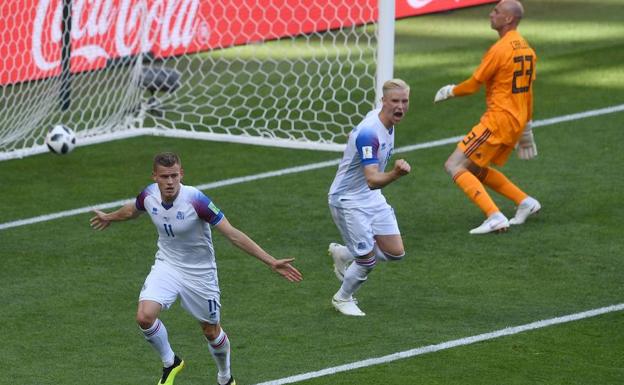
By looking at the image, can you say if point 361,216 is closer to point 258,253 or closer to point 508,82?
point 258,253

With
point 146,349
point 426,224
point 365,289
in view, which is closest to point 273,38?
point 426,224

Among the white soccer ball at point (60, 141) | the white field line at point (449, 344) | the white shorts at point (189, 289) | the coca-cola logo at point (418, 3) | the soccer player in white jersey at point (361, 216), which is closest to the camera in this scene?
the white shorts at point (189, 289)

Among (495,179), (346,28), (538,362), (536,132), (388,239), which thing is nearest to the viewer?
(538,362)

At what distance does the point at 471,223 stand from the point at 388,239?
2401mm

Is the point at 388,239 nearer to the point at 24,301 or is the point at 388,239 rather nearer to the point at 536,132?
the point at 24,301

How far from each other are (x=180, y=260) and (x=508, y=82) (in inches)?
177

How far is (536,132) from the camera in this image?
1506cm

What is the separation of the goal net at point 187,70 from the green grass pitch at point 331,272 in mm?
582

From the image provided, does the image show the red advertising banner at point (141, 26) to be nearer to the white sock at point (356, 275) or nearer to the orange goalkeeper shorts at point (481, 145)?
the orange goalkeeper shorts at point (481, 145)

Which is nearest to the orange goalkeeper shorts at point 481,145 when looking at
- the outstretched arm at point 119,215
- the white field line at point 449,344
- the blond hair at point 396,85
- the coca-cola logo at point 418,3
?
the white field line at point 449,344

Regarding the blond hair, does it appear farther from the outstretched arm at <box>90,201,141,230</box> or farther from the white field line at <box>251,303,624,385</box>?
the outstretched arm at <box>90,201,141,230</box>

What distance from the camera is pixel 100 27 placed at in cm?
1580

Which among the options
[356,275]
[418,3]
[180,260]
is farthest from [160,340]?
[418,3]

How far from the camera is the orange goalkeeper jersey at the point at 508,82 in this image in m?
11.8
